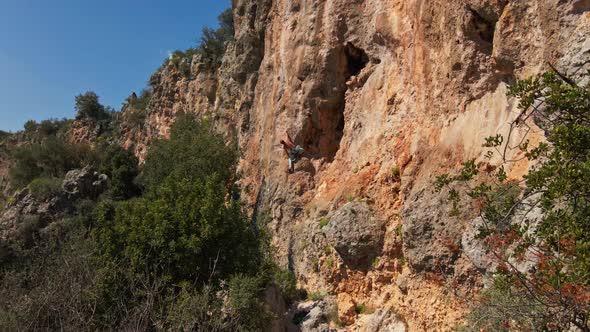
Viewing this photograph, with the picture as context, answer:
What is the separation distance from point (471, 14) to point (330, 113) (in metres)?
6.71

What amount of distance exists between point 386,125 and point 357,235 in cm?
318

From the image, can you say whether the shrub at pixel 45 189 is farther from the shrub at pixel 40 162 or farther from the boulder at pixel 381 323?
the boulder at pixel 381 323

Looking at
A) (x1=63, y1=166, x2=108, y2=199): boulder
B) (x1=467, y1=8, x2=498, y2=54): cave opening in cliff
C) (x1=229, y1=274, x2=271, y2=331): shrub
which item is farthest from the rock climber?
(x1=63, y1=166, x2=108, y2=199): boulder

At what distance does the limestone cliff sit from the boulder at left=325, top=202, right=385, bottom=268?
0.11ft

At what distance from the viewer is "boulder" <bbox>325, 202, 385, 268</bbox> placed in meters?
11.2

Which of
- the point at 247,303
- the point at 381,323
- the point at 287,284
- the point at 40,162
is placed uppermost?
the point at 40,162

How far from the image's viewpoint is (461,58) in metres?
9.85

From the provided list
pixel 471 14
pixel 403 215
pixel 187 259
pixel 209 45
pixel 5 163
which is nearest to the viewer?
pixel 471 14

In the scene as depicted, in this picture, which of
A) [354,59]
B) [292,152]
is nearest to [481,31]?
[354,59]

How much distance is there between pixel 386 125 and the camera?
41.8 ft

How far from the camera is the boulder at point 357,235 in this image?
1123 centimetres

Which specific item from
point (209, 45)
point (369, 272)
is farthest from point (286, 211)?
point (209, 45)

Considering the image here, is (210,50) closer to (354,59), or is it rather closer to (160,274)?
(354,59)

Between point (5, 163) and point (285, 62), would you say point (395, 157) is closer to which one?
point (285, 62)
